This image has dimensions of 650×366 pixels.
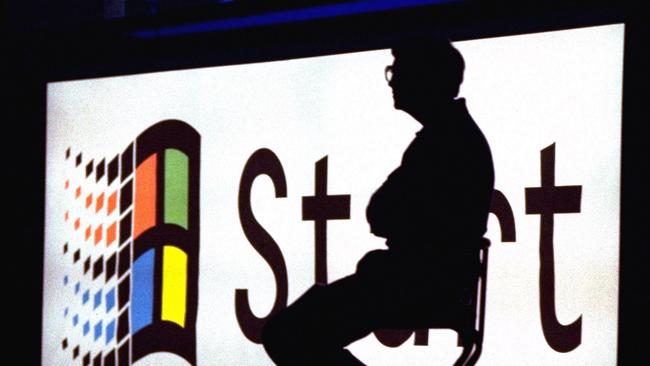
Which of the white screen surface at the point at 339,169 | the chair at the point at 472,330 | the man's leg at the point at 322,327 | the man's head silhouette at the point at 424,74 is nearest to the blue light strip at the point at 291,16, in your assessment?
the white screen surface at the point at 339,169

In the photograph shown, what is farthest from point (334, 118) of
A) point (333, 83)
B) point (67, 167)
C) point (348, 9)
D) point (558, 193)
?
point (67, 167)

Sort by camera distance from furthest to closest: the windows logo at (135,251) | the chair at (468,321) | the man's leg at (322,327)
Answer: the windows logo at (135,251), the man's leg at (322,327), the chair at (468,321)

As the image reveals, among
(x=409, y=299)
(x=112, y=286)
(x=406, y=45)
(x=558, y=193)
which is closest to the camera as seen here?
(x=409, y=299)

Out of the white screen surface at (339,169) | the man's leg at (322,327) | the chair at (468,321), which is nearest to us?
the chair at (468,321)

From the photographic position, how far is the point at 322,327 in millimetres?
1714

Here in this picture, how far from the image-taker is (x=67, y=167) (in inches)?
125

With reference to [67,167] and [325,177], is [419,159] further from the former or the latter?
[67,167]

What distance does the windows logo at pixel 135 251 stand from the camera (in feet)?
9.53

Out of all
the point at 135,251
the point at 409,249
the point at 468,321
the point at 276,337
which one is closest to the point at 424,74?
the point at 409,249

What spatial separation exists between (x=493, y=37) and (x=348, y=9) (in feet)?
2.03

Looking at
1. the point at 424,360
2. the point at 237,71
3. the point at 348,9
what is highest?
the point at 348,9

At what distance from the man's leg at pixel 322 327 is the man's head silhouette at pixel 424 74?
0.49 m

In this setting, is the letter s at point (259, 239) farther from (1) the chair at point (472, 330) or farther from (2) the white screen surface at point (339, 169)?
(1) the chair at point (472, 330)

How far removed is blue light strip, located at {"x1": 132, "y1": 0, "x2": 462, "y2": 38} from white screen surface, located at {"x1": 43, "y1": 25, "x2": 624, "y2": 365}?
214mm
